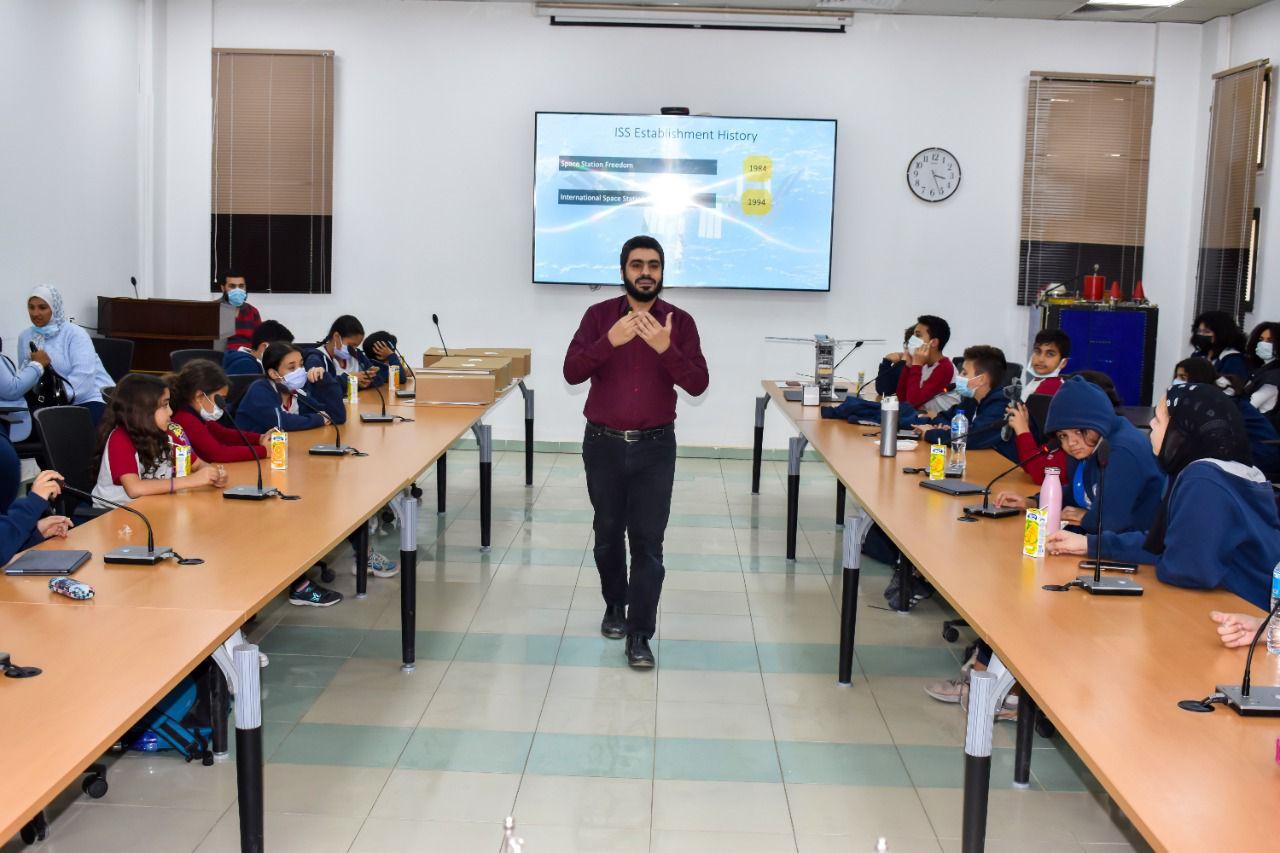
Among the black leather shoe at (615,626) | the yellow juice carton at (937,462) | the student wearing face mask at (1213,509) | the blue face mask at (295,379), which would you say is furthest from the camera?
the blue face mask at (295,379)

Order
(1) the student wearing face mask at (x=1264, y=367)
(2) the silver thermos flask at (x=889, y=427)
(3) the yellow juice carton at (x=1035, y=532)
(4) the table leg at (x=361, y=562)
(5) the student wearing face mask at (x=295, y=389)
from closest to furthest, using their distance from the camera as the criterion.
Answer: (3) the yellow juice carton at (x=1035, y=532), (2) the silver thermos flask at (x=889, y=427), (4) the table leg at (x=361, y=562), (5) the student wearing face mask at (x=295, y=389), (1) the student wearing face mask at (x=1264, y=367)

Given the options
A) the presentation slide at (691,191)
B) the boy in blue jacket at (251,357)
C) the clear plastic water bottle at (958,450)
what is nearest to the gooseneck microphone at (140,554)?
the clear plastic water bottle at (958,450)

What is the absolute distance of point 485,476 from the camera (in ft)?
19.5

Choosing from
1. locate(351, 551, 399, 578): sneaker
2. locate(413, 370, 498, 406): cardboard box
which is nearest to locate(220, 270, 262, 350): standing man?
locate(413, 370, 498, 406): cardboard box

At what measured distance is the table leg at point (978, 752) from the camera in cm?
250

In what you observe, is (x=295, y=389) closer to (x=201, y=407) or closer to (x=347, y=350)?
(x=201, y=407)

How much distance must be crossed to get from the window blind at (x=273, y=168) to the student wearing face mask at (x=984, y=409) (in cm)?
518

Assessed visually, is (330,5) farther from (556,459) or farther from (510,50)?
(556,459)

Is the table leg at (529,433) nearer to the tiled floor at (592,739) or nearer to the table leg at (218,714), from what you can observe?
the tiled floor at (592,739)

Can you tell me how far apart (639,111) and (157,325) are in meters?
3.72

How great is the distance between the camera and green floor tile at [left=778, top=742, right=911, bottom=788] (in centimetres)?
355

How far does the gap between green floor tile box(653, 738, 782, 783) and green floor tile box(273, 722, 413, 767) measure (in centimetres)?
81

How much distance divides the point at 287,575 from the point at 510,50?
6800 mm

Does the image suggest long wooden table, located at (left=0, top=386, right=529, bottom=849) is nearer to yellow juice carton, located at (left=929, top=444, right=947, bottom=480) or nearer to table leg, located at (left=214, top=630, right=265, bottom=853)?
table leg, located at (left=214, top=630, right=265, bottom=853)
